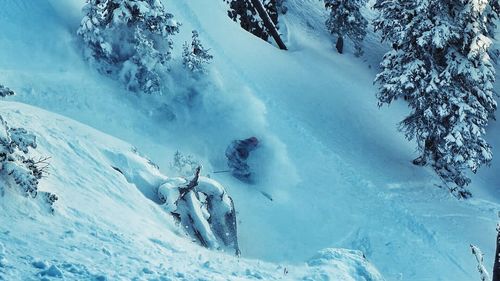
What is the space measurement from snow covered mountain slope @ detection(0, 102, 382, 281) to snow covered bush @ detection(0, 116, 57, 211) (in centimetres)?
17

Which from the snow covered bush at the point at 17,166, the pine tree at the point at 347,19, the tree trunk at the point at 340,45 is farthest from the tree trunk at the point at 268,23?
the snow covered bush at the point at 17,166

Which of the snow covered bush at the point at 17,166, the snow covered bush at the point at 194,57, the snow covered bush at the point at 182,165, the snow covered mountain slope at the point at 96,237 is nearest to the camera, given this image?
the snow covered mountain slope at the point at 96,237

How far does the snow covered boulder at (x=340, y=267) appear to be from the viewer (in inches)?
324

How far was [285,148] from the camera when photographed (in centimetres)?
1883

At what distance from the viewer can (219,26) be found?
2483cm

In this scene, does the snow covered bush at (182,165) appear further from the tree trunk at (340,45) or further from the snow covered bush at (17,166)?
the tree trunk at (340,45)

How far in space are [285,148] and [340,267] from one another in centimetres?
1028

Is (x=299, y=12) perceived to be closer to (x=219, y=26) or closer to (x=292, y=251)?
(x=219, y=26)

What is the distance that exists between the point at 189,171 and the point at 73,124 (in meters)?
4.34

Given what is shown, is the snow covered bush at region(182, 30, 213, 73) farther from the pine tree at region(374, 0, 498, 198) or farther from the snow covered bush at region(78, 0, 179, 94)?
the pine tree at region(374, 0, 498, 198)

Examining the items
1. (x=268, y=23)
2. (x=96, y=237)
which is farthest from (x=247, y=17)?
(x=96, y=237)

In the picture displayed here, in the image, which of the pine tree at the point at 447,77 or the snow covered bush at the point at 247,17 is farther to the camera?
the snow covered bush at the point at 247,17

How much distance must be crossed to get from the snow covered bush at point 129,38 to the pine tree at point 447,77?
824cm

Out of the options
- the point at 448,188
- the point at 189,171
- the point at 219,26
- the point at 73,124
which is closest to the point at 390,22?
the point at 448,188
